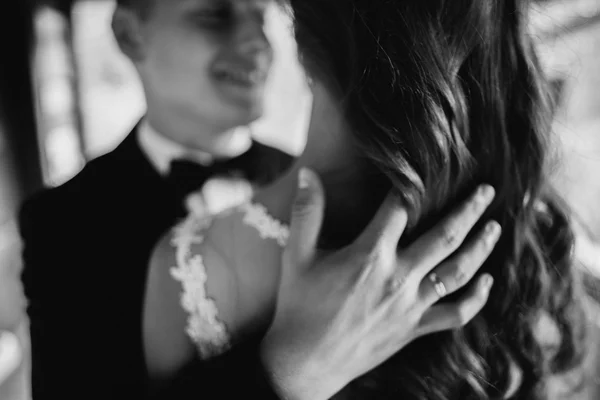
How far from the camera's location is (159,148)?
0.73 metres

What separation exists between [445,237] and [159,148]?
0.52 meters

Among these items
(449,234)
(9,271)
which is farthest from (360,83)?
(9,271)

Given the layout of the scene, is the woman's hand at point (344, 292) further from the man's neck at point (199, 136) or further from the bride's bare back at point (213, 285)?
the man's neck at point (199, 136)

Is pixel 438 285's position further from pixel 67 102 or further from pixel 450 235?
pixel 67 102

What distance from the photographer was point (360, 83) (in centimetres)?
39

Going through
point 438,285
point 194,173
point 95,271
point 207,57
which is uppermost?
point 207,57

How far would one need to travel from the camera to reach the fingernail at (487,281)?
477 mm

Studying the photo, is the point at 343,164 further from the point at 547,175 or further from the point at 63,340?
the point at 63,340

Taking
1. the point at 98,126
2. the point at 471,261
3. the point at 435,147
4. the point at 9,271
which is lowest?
the point at 9,271

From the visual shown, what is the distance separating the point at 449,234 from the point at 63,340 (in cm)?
56

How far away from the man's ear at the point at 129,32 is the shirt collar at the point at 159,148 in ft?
0.38

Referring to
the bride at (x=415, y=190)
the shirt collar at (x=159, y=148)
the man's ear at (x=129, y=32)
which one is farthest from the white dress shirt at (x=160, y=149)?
the bride at (x=415, y=190)

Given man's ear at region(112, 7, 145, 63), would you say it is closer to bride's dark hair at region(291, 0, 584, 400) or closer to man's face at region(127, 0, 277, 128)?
man's face at region(127, 0, 277, 128)

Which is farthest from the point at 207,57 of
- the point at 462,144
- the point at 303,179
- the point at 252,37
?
the point at 462,144
